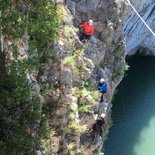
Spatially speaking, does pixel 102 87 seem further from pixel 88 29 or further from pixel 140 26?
pixel 140 26

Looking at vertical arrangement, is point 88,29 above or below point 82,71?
above

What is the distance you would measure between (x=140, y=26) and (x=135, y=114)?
5.81 meters

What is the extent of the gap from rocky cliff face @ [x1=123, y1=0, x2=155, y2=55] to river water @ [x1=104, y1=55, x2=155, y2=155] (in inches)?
89.1

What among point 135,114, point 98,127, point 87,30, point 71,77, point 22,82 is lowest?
point 135,114

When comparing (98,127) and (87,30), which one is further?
(87,30)

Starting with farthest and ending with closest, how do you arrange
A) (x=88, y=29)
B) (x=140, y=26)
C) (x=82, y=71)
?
(x=140, y=26) → (x=88, y=29) → (x=82, y=71)

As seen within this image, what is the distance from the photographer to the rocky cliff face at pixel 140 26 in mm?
24081

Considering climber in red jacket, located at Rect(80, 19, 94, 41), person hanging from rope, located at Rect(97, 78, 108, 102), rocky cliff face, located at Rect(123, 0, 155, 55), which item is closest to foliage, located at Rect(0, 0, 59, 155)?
climber in red jacket, located at Rect(80, 19, 94, 41)

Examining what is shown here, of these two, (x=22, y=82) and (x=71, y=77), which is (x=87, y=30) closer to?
(x=71, y=77)

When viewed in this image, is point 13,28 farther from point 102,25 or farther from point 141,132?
point 141,132

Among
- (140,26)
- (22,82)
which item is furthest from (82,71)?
(140,26)

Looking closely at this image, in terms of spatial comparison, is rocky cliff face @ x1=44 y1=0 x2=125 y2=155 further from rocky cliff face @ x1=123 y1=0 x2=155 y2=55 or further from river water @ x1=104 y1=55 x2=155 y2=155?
river water @ x1=104 y1=55 x2=155 y2=155

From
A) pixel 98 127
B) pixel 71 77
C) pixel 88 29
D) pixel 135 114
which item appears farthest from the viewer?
pixel 135 114

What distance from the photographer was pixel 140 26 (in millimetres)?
27750
